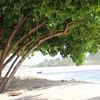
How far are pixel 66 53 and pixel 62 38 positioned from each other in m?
2.56

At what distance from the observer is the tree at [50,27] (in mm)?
11086

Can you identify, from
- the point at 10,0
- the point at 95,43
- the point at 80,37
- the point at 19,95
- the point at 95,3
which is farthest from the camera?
the point at 95,43

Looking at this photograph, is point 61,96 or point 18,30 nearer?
point 61,96

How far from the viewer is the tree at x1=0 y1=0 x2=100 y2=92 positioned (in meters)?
11.1

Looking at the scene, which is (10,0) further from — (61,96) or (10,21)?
(61,96)

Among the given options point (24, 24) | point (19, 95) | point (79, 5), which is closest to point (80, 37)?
point (24, 24)

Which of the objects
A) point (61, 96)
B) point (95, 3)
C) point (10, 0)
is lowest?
point (61, 96)

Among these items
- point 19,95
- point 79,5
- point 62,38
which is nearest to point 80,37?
point 62,38

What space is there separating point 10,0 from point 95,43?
8.80 meters

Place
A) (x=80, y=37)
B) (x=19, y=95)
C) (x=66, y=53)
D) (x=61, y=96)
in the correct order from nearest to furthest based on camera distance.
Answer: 1. (x=61, y=96)
2. (x=19, y=95)
3. (x=80, y=37)
4. (x=66, y=53)

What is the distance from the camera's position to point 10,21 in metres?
15.5

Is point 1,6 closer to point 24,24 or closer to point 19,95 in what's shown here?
point 24,24

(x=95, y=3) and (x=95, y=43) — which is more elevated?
(x=95, y=43)

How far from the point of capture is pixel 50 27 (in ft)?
51.1
